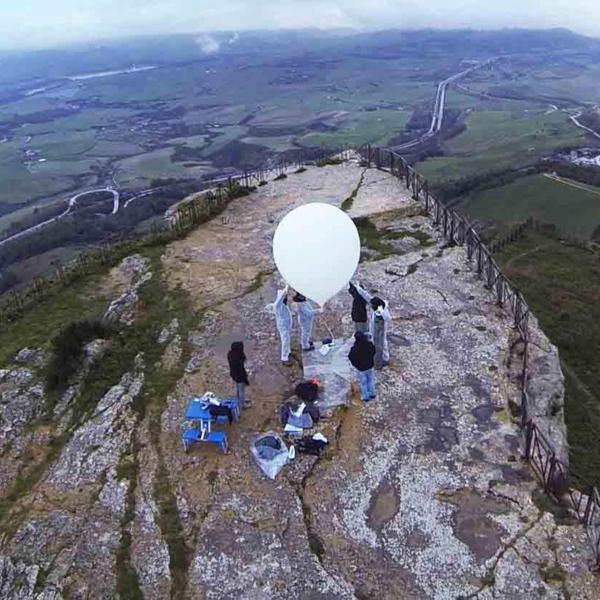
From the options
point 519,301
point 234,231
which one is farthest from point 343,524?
point 234,231

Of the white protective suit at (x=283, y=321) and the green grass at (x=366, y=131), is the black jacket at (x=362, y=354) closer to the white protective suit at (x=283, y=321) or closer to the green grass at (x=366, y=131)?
the white protective suit at (x=283, y=321)

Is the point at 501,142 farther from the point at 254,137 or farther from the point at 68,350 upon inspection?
the point at 68,350

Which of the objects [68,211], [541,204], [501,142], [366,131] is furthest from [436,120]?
[68,211]

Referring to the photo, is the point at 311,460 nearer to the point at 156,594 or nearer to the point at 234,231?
the point at 156,594

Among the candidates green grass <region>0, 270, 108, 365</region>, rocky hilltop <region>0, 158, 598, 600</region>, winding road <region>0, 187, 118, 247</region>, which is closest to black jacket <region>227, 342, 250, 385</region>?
rocky hilltop <region>0, 158, 598, 600</region>

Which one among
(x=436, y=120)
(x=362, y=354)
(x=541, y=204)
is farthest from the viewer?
(x=436, y=120)

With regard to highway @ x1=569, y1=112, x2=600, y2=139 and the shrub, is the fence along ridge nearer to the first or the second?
the shrub
